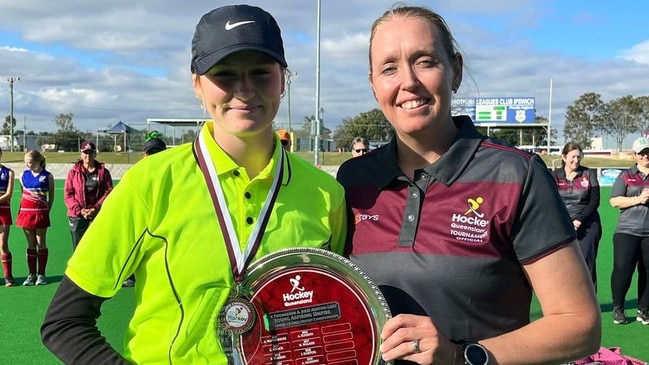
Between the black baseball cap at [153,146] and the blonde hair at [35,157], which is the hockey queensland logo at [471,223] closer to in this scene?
the black baseball cap at [153,146]

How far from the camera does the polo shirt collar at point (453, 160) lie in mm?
1957

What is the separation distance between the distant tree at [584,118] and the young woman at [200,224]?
65.7m

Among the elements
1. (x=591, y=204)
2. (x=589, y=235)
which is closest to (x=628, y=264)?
(x=589, y=235)

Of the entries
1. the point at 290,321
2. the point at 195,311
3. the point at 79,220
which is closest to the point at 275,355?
the point at 290,321

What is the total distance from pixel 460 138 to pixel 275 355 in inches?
36.5

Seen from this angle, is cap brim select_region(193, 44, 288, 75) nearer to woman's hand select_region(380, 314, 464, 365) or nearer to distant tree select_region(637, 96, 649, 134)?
woman's hand select_region(380, 314, 464, 365)

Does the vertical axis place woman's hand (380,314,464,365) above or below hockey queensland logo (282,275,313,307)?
below

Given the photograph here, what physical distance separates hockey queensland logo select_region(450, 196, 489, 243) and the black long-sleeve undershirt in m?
1.03

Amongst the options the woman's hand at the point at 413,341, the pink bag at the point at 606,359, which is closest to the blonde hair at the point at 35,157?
the pink bag at the point at 606,359

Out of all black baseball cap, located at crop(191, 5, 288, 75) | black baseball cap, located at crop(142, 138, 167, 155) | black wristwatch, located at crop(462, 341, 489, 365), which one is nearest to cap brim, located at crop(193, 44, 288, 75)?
black baseball cap, located at crop(191, 5, 288, 75)

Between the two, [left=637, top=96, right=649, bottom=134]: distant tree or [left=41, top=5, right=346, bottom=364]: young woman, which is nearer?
[left=41, top=5, right=346, bottom=364]: young woman

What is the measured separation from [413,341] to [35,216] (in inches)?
337

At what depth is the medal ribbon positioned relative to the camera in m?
1.77

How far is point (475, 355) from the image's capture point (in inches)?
66.7
